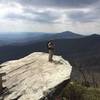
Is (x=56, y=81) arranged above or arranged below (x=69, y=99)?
above

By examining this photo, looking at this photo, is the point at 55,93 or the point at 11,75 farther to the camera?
the point at 11,75

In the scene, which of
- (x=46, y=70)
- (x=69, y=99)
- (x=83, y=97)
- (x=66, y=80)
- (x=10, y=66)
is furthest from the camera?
(x=83, y=97)

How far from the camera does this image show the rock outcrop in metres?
34.2

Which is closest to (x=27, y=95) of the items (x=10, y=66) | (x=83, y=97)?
(x=10, y=66)

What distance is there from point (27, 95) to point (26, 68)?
10099 mm

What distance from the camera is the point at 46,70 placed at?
4081 centimetres

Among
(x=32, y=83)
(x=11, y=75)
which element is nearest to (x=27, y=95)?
(x=32, y=83)

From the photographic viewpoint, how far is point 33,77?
1529 inches

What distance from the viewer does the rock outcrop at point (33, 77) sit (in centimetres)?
3416

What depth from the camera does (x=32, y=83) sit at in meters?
36.6

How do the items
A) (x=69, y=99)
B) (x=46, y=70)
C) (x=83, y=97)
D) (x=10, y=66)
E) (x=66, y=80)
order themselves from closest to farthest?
(x=66, y=80), (x=46, y=70), (x=10, y=66), (x=69, y=99), (x=83, y=97)

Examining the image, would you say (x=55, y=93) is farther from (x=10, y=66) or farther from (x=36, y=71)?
(x=10, y=66)

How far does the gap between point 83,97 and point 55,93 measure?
6780 centimetres

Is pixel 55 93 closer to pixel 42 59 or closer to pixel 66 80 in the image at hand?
pixel 66 80
